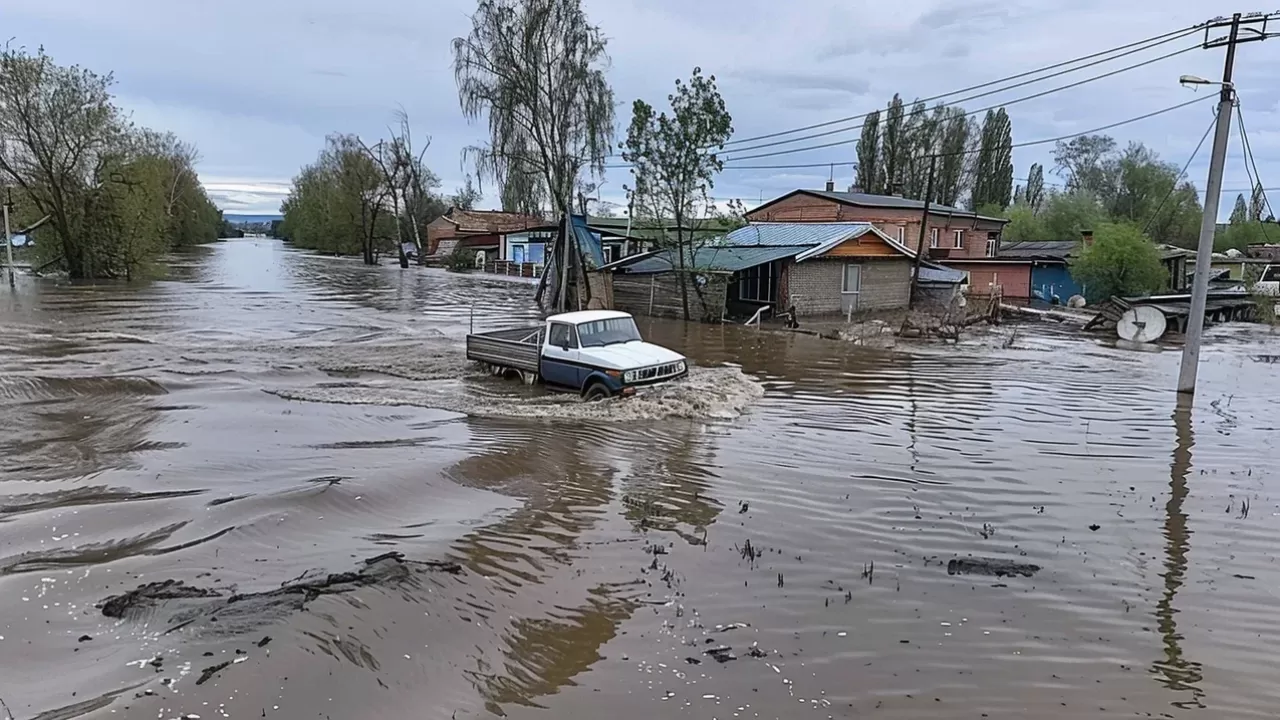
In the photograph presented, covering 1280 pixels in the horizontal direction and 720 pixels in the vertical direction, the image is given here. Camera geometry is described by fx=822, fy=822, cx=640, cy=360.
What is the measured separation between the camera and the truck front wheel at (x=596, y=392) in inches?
569

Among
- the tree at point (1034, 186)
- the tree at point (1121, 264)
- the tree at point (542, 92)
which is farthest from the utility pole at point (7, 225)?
the tree at point (1034, 186)

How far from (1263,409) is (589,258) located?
25.4 metres

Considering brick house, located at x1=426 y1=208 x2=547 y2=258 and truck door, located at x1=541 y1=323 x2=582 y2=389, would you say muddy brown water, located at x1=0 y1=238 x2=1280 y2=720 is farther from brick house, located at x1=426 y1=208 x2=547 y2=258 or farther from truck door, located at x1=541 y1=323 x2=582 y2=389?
brick house, located at x1=426 y1=208 x2=547 y2=258

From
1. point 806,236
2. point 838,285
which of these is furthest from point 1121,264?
point 806,236

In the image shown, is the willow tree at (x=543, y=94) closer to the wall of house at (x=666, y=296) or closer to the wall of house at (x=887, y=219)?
the wall of house at (x=666, y=296)

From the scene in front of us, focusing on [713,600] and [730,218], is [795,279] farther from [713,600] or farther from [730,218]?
[713,600]

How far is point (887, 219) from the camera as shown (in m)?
47.6

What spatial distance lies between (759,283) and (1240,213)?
71923mm

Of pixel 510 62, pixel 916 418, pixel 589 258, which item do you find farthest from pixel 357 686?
pixel 510 62

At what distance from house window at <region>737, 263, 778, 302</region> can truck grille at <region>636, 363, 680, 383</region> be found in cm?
1748

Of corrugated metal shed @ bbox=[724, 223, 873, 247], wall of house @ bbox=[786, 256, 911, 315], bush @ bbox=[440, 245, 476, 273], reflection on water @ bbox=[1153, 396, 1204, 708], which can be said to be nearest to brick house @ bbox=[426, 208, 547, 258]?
bush @ bbox=[440, 245, 476, 273]

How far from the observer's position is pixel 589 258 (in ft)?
118

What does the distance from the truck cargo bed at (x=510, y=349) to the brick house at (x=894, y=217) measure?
31.8 metres

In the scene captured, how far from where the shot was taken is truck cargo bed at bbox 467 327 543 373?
53.2 feet
